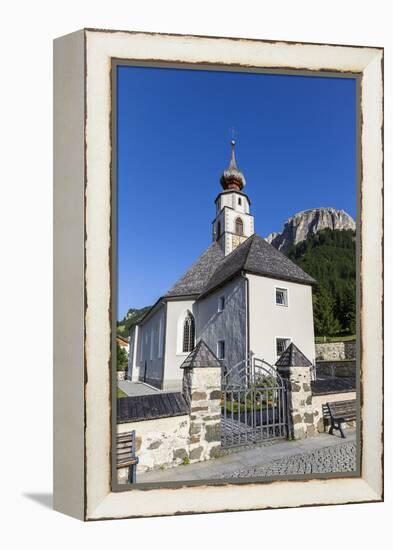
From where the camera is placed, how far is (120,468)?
5320 mm

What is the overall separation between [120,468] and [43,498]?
1.41 meters

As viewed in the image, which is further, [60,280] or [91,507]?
[60,280]

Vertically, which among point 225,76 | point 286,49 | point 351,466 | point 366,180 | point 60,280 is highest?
point 286,49

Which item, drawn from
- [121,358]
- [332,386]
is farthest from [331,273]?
[121,358]

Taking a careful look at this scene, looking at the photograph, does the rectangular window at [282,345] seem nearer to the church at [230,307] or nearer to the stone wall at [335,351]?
the church at [230,307]

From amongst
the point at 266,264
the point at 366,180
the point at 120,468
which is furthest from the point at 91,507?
the point at 366,180

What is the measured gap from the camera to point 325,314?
20.8 feet

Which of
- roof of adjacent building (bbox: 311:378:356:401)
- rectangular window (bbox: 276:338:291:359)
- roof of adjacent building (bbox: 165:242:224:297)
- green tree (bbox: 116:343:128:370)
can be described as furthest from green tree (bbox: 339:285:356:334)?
green tree (bbox: 116:343:128:370)

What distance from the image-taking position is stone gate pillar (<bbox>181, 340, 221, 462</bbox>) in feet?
18.9

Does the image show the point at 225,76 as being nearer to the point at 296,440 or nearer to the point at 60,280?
the point at 60,280

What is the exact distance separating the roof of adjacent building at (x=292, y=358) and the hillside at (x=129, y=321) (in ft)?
7.28

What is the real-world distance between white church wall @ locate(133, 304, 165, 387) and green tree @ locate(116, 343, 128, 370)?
363 mm

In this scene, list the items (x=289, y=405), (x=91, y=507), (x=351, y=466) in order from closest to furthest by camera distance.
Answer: (x=91, y=507) → (x=351, y=466) → (x=289, y=405)

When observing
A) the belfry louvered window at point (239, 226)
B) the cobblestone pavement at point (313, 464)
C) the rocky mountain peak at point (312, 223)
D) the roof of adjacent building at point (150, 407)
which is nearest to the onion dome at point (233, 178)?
the belfry louvered window at point (239, 226)
